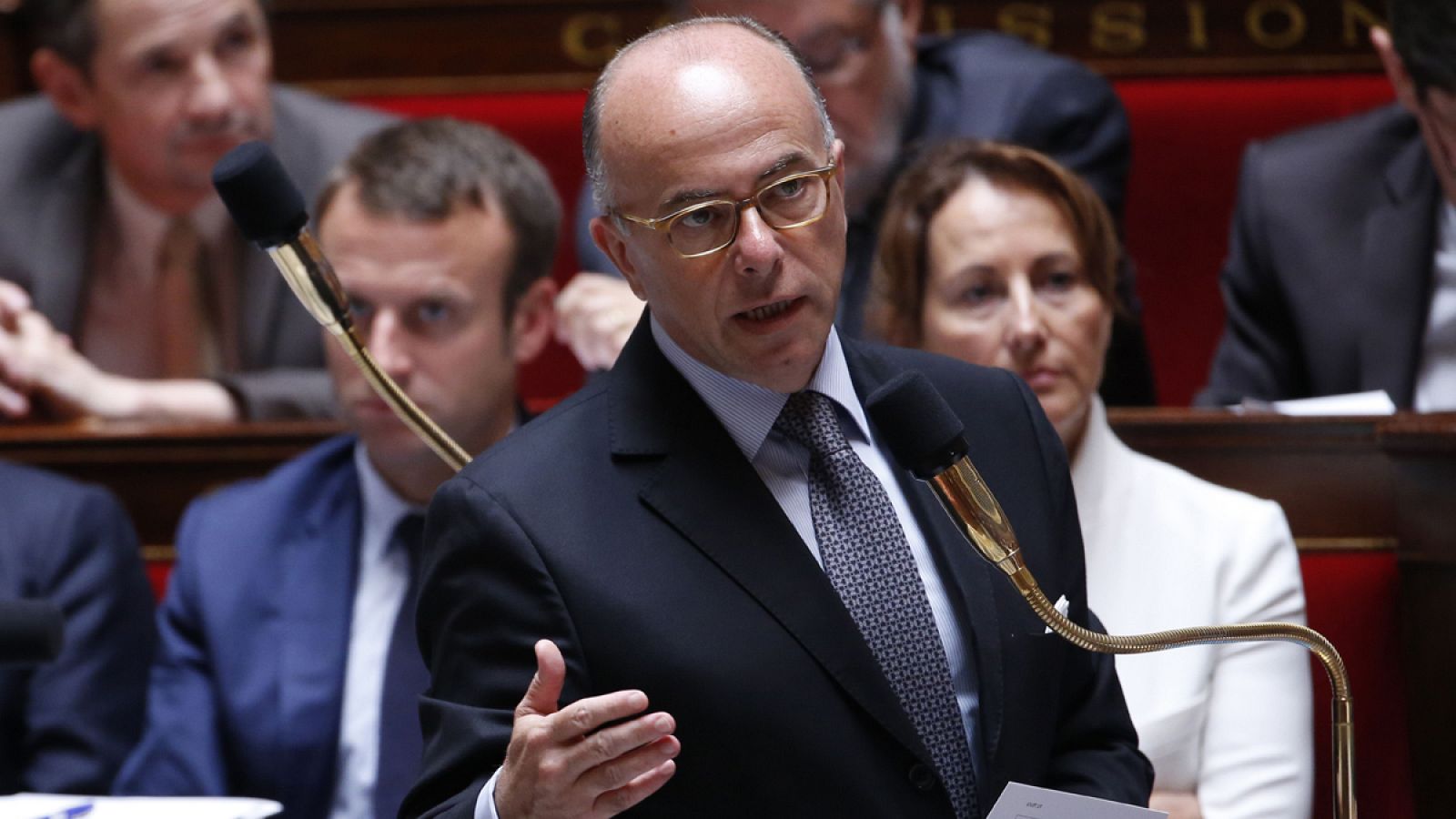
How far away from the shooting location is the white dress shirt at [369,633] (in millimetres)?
1809

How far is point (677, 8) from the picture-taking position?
2357 mm

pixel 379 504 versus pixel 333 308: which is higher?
pixel 333 308

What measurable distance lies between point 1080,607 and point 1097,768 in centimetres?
11

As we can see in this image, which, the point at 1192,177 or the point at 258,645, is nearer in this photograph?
the point at 258,645

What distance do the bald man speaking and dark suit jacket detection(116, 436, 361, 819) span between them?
0.69m

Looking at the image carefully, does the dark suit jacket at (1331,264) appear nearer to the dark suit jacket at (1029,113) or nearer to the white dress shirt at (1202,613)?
the dark suit jacket at (1029,113)

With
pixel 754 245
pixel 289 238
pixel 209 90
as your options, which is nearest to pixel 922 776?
pixel 754 245

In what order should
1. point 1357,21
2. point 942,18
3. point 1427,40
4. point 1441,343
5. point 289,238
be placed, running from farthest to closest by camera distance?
point 942,18, point 1357,21, point 1441,343, point 1427,40, point 289,238

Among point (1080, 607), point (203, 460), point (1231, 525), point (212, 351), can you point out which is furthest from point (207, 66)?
point (1080, 607)

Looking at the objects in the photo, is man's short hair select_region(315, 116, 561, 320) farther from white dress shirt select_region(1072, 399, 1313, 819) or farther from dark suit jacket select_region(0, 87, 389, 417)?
white dress shirt select_region(1072, 399, 1313, 819)

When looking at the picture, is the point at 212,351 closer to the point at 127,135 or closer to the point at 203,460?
the point at 127,135

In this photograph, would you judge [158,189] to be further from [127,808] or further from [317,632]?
[127,808]

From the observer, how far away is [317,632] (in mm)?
1858

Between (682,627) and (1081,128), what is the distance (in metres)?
1.49
